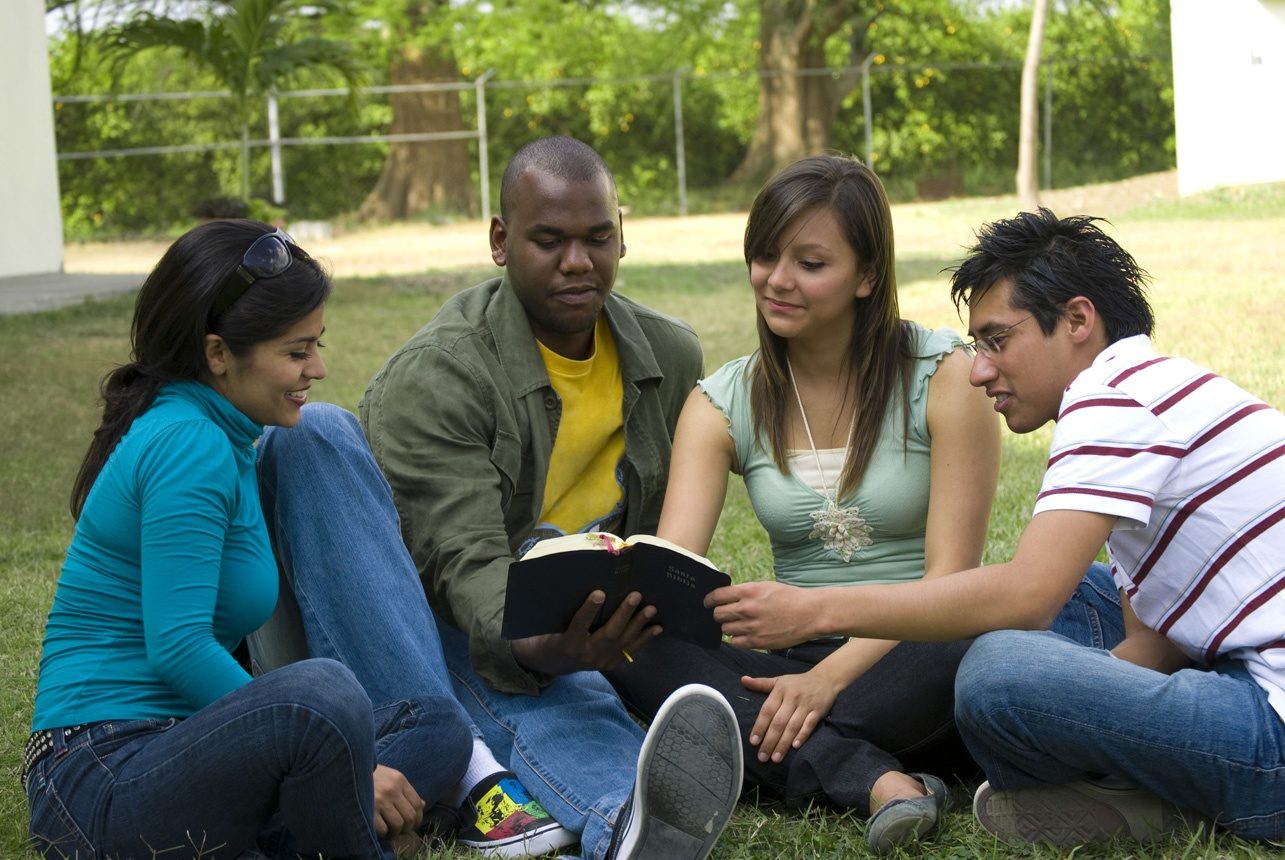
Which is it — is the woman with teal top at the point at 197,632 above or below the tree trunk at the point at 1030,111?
below

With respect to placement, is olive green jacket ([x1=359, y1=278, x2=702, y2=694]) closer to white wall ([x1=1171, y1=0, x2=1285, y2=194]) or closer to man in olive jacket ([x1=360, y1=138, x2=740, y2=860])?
man in olive jacket ([x1=360, y1=138, x2=740, y2=860])

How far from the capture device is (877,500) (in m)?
3.25

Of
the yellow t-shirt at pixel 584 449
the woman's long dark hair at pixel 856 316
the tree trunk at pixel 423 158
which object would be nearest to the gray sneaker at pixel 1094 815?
the woman's long dark hair at pixel 856 316

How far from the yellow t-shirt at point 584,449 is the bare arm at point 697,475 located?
23 centimetres

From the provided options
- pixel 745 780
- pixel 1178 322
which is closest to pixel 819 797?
pixel 745 780

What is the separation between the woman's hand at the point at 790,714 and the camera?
9.87 feet

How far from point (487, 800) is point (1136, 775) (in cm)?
123

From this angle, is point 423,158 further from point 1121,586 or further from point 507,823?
point 1121,586

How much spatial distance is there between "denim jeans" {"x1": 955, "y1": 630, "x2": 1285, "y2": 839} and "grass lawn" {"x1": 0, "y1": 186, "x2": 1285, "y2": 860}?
0.11 m

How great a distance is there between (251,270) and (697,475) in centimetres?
110

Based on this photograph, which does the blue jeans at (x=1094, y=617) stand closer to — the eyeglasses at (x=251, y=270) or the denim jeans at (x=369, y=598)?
the denim jeans at (x=369, y=598)

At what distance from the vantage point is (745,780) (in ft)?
10.2

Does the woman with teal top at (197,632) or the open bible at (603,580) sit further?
the open bible at (603,580)

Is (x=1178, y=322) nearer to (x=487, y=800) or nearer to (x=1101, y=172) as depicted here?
(x=487, y=800)
